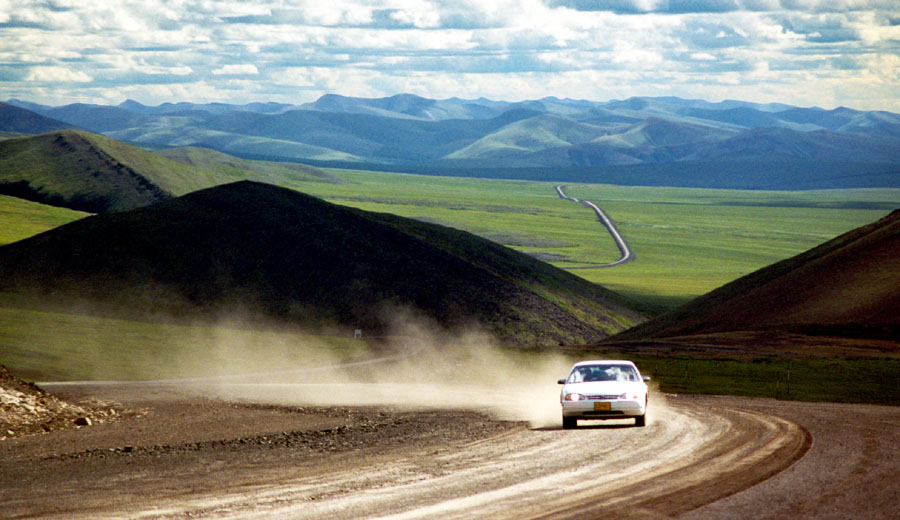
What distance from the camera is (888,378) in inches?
2665

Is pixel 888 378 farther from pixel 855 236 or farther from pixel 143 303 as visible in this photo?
pixel 143 303

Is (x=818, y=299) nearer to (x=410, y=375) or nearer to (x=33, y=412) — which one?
(x=410, y=375)

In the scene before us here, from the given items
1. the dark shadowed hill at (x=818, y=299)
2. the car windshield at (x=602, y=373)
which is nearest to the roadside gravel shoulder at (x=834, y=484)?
the car windshield at (x=602, y=373)

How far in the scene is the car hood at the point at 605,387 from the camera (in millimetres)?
33719

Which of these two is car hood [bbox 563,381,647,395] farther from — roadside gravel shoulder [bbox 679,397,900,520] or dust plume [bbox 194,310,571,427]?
roadside gravel shoulder [bbox 679,397,900,520]

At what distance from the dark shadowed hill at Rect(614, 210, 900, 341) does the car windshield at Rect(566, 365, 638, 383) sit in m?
60.2

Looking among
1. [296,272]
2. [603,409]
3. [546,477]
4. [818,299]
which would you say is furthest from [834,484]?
[296,272]

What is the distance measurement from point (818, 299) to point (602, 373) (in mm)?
71867

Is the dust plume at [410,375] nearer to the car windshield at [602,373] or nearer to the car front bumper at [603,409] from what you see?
the car windshield at [602,373]

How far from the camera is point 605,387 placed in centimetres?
3412

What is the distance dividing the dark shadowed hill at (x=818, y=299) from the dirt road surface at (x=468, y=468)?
55983mm

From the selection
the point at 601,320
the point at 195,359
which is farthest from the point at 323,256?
the point at 195,359

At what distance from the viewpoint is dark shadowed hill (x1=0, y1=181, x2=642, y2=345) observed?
120 m

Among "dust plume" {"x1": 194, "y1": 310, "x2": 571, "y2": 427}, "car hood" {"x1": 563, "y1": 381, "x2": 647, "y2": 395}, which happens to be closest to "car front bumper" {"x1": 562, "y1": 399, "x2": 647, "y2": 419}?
"car hood" {"x1": 563, "y1": 381, "x2": 647, "y2": 395}
